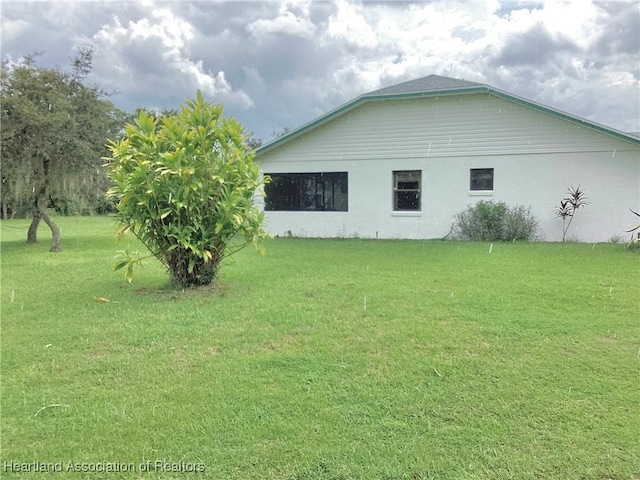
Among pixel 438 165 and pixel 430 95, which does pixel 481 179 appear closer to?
pixel 438 165

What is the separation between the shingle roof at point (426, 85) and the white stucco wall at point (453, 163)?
1.27ft

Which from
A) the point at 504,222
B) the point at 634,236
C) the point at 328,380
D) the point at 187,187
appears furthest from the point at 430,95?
the point at 328,380

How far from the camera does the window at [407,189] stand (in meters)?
13.7

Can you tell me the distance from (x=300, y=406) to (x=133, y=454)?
3.35 ft

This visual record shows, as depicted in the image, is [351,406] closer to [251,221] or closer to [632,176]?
[251,221]

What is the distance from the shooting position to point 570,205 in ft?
39.2

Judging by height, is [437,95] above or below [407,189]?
above

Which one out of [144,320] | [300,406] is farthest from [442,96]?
[300,406]

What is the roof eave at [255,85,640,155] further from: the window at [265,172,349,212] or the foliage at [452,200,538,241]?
the foliage at [452,200,538,241]

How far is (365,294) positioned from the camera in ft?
19.0

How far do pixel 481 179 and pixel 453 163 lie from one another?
3.16ft

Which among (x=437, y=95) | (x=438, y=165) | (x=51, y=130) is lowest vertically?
(x=438, y=165)

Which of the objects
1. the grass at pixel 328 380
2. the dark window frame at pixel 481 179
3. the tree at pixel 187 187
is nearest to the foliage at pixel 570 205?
the dark window frame at pixel 481 179

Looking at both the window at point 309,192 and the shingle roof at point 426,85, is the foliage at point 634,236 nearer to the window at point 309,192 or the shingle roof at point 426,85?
the shingle roof at point 426,85
